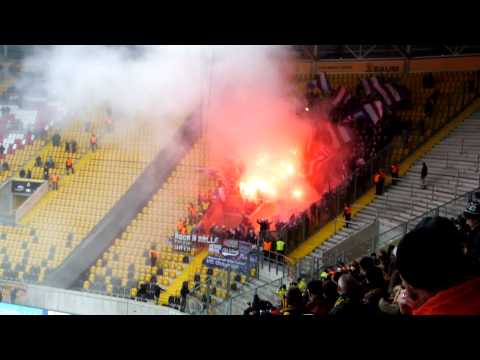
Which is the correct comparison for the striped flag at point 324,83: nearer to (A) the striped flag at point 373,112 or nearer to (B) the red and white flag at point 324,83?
(B) the red and white flag at point 324,83

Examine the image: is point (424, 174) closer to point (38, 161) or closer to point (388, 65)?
point (388, 65)

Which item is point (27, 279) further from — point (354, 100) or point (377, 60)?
point (377, 60)

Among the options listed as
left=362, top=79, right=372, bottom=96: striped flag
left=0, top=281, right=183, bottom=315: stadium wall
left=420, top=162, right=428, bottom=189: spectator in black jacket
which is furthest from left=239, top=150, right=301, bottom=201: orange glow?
left=0, top=281, right=183, bottom=315: stadium wall

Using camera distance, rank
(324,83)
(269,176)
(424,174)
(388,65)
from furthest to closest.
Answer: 1. (388,65)
2. (324,83)
3. (269,176)
4. (424,174)

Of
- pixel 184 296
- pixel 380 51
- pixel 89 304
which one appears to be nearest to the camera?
pixel 184 296

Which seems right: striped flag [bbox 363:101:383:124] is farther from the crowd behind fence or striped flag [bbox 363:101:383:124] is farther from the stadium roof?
the stadium roof

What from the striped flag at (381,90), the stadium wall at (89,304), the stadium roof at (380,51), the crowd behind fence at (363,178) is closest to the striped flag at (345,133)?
the crowd behind fence at (363,178)

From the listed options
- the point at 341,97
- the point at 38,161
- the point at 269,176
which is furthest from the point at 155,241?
the point at 341,97

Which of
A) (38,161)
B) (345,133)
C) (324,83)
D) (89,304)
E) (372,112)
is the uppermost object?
(324,83)

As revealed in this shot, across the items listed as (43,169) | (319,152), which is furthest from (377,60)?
(43,169)

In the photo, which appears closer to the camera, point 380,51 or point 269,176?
point 269,176

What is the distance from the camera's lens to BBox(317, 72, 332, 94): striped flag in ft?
42.7

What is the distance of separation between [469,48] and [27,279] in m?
10.2

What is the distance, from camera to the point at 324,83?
1314 cm
